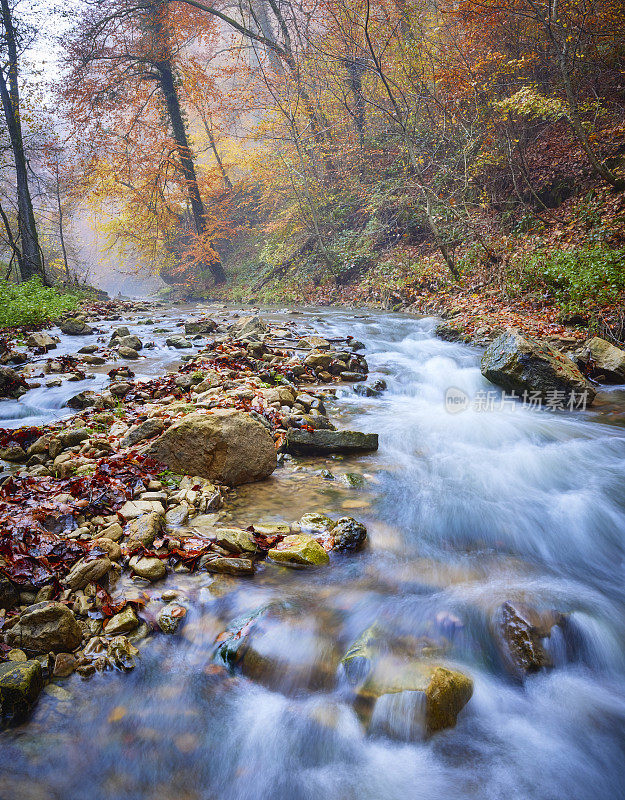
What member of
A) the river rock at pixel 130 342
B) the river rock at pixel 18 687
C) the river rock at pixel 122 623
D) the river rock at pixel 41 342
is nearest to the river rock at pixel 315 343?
the river rock at pixel 130 342

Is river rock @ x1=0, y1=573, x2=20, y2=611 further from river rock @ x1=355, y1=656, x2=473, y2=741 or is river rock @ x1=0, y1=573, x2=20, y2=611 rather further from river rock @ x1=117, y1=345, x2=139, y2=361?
river rock @ x1=117, y1=345, x2=139, y2=361

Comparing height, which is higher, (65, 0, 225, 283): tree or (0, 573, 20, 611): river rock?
(65, 0, 225, 283): tree

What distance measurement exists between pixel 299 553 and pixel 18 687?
165 cm

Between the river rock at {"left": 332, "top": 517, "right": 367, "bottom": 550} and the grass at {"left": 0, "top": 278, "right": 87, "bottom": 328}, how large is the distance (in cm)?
1055

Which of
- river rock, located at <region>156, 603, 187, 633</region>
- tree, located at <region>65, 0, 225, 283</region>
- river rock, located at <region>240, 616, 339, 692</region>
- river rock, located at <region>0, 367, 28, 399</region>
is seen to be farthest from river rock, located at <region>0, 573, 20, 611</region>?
tree, located at <region>65, 0, 225, 283</region>

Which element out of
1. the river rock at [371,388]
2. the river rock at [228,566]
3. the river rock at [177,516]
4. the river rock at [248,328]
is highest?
the river rock at [248,328]

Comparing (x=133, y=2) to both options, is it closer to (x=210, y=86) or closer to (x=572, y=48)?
(x=210, y=86)

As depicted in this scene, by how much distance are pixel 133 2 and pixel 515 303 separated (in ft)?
59.1

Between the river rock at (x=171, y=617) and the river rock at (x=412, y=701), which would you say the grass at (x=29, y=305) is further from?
the river rock at (x=412, y=701)

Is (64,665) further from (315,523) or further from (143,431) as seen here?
(143,431)

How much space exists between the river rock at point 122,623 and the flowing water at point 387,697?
14 cm

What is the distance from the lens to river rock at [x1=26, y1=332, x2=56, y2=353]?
349 inches

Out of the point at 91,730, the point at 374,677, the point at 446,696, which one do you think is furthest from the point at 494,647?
the point at 91,730

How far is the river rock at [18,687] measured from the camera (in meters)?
1.92
